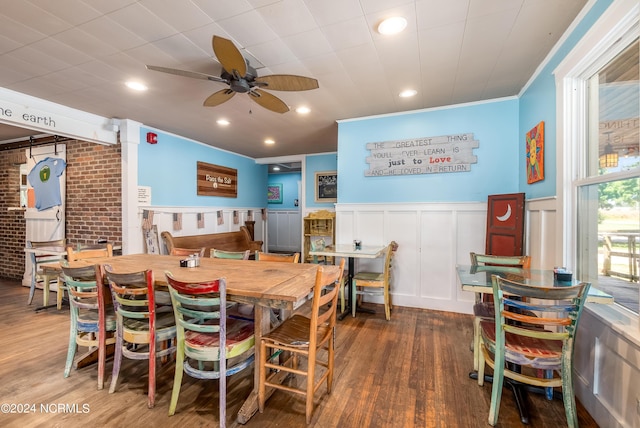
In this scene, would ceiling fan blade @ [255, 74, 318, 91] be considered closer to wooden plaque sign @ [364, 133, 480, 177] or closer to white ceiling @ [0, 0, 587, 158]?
white ceiling @ [0, 0, 587, 158]

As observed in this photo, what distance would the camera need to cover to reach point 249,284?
1.74 meters

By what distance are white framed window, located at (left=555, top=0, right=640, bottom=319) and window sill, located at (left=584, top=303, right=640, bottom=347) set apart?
0.03m

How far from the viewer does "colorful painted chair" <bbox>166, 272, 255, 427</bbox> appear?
1567mm

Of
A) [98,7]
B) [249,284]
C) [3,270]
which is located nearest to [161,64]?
[98,7]

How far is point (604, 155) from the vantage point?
184 centimetres

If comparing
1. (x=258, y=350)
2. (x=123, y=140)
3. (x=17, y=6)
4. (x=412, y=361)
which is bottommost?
(x=412, y=361)

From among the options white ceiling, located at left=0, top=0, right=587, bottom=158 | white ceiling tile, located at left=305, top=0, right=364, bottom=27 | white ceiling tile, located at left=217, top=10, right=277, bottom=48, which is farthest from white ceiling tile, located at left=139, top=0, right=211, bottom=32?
white ceiling tile, located at left=305, top=0, right=364, bottom=27

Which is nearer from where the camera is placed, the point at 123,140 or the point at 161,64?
the point at 161,64

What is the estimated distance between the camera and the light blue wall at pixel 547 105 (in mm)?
1907

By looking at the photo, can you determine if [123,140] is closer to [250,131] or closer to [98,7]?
[250,131]

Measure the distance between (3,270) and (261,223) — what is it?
4.80m

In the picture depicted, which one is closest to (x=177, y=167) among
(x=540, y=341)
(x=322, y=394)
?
(x=322, y=394)

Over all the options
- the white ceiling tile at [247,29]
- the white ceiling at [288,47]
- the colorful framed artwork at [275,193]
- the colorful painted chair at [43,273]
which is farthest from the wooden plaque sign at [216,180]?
the white ceiling tile at [247,29]

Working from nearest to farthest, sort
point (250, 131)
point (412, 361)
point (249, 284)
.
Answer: point (249, 284) → point (412, 361) → point (250, 131)
